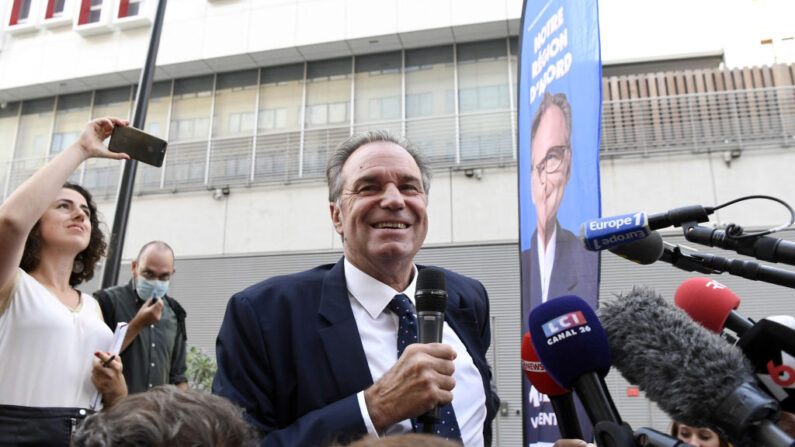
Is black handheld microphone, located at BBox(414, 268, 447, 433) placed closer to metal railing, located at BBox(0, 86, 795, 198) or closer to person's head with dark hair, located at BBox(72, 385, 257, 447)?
person's head with dark hair, located at BBox(72, 385, 257, 447)

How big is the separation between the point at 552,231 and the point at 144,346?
113 inches

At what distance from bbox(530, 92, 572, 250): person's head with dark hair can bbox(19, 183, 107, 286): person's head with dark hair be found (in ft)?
9.47

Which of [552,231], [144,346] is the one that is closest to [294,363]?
[144,346]

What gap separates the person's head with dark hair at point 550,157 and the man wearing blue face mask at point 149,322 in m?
2.66

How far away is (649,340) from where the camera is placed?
1067mm

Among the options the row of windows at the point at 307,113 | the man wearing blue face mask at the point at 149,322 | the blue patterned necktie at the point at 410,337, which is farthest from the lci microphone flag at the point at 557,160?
the row of windows at the point at 307,113

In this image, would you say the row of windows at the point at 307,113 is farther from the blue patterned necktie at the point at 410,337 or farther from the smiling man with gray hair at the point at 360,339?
the blue patterned necktie at the point at 410,337

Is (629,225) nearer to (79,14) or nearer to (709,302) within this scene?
(709,302)

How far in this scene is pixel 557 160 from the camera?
4.02 m

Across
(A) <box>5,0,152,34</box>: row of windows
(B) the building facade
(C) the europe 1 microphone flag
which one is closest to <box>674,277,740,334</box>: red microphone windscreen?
(C) the europe 1 microphone flag

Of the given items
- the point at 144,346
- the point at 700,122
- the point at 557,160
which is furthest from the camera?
the point at 700,122

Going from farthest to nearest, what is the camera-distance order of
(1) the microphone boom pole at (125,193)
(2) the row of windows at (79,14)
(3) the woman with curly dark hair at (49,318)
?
(2) the row of windows at (79,14) < (1) the microphone boom pole at (125,193) < (3) the woman with curly dark hair at (49,318)

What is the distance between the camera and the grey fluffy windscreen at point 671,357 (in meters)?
0.96

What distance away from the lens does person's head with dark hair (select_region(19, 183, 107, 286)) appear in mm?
2438
